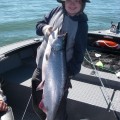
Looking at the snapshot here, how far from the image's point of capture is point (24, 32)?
15.1m

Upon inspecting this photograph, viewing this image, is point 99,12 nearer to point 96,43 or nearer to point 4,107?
point 96,43

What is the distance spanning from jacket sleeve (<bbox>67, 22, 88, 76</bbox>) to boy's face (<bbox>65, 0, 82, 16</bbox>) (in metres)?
0.19

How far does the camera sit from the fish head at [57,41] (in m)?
3.54

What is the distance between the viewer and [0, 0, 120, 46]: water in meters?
14.8

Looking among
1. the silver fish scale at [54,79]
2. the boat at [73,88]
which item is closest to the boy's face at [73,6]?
the silver fish scale at [54,79]

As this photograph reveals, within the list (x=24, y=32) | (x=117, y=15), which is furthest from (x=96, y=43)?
(x=117, y=15)

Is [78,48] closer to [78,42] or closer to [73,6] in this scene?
[78,42]

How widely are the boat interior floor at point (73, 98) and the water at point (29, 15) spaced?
6950 millimetres

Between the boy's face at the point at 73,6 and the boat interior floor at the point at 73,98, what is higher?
the boy's face at the point at 73,6

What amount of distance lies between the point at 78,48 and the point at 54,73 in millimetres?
526

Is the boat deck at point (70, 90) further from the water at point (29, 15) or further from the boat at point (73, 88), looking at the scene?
the water at point (29, 15)

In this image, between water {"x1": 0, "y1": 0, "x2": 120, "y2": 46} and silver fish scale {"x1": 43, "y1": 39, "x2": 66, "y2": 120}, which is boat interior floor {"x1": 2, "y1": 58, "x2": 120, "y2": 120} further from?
water {"x1": 0, "y1": 0, "x2": 120, "y2": 46}

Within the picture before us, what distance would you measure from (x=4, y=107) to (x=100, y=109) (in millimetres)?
1546

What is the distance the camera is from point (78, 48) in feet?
13.0
